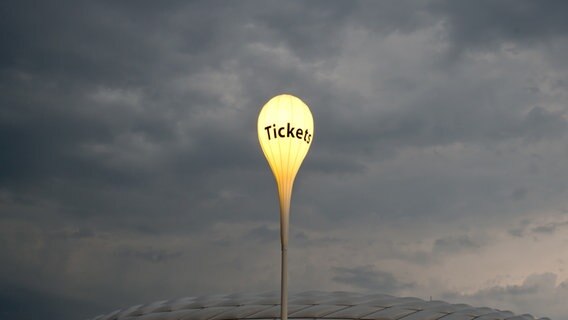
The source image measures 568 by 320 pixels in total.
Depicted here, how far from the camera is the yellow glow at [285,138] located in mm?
17406

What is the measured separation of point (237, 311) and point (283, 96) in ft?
42.2

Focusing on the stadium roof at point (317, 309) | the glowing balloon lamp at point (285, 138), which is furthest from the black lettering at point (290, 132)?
the stadium roof at point (317, 309)

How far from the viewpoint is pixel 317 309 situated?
27.4m

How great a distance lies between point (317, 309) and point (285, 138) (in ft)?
39.2

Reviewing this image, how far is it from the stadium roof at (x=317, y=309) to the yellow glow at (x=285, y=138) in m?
10.9

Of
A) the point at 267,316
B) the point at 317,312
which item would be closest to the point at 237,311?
the point at 267,316

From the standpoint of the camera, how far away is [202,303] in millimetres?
29656

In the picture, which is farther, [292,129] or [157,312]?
[157,312]

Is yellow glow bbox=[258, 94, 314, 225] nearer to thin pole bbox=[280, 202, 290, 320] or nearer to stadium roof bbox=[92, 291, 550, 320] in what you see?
thin pole bbox=[280, 202, 290, 320]

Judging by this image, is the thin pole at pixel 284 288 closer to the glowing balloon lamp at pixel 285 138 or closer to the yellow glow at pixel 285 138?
the glowing balloon lamp at pixel 285 138

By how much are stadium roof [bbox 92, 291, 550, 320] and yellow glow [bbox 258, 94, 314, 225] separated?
35.8 ft

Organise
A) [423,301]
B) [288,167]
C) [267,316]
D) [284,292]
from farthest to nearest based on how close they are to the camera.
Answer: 1. [423,301]
2. [267,316]
3. [288,167]
4. [284,292]

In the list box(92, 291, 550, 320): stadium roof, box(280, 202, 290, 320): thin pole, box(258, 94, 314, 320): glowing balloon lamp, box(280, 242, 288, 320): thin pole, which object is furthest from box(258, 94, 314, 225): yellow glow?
box(92, 291, 550, 320): stadium roof

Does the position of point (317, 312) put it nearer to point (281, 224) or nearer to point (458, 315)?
point (458, 315)
